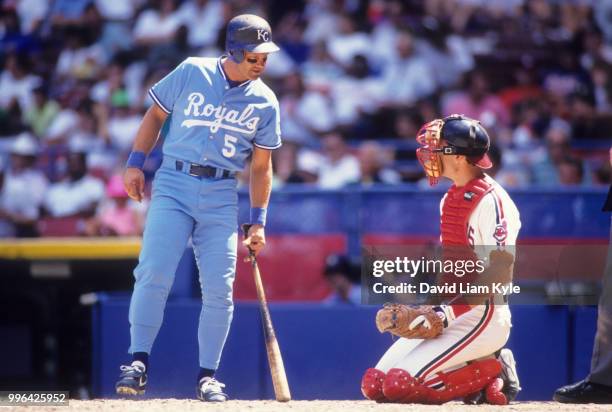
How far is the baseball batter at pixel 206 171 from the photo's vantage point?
573cm

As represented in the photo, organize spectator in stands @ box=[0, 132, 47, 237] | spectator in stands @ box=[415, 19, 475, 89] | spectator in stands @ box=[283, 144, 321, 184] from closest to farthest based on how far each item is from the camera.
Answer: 1. spectator in stands @ box=[283, 144, 321, 184]
2. spectator in stands @ box=[0, 132, 47, 237]
3. spectator in stands @ box=[415, 19, 475, 89]

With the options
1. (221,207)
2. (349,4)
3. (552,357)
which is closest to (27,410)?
(221,207)

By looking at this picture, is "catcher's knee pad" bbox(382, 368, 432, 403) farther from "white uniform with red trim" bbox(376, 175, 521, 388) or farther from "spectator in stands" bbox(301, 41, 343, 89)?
"spectator in stands" bbox(301, 41, 343, 89)

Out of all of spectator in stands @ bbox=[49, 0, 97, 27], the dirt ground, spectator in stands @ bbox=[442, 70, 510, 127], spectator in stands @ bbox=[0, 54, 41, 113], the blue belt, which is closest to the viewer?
the dirt ground

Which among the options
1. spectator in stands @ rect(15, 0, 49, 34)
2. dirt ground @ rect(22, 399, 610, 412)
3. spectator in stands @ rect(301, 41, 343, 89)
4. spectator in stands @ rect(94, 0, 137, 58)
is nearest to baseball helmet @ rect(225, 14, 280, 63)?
dirt ground @ rect(22, 399, 610, 412)

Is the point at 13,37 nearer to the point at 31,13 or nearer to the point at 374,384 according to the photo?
the point at 31,13

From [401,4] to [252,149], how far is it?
7068 millimetres

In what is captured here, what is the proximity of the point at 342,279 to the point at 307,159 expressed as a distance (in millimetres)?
2362

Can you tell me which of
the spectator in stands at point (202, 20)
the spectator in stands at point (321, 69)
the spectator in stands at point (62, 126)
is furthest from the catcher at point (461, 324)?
the spectator in stands at point (202, 20)

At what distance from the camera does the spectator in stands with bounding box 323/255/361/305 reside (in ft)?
27.6

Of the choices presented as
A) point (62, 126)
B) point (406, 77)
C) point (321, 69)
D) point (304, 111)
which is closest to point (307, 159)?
point (304, 111)

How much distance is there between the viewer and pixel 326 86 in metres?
11.7

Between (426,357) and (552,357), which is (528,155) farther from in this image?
(426,357)

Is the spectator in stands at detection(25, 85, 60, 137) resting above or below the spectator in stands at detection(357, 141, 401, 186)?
above
